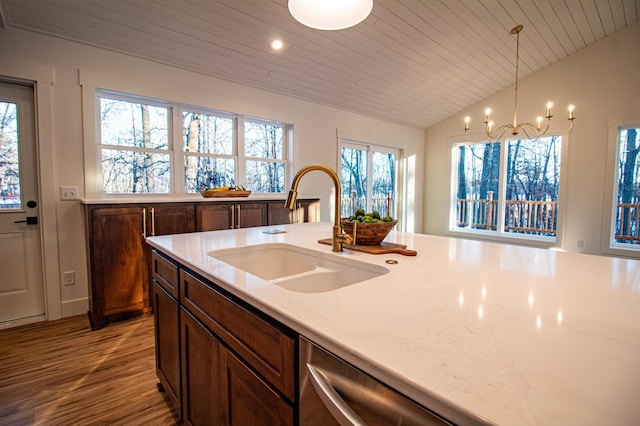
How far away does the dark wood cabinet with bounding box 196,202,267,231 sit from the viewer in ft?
9.85

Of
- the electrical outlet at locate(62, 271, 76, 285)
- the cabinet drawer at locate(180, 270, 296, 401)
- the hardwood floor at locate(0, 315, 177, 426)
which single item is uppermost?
the cabinet drawer at locate(180, 270, 296, 401)

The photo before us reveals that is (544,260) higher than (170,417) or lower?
higher

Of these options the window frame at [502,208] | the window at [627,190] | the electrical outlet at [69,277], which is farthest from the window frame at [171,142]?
the window at [627,190]

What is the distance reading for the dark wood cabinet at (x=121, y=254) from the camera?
254 centimetres

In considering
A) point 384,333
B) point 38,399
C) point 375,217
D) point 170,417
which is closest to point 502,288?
point 384,333

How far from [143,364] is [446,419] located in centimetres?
229

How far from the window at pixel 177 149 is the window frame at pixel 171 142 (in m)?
0.01

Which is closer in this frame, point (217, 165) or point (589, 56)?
point (217, 165)

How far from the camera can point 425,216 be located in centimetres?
643

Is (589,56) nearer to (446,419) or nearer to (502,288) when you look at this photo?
(502,288)

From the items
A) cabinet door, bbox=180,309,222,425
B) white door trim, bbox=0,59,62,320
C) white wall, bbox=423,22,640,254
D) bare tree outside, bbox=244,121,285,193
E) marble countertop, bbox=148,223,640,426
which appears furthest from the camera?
white wall, bbox=423,22,640,254

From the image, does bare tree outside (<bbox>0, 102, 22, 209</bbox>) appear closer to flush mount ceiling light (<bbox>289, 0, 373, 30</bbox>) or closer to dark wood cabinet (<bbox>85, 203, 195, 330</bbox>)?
dark wood cabinet (<bbox>85, 203, 195, 330</bbox>)

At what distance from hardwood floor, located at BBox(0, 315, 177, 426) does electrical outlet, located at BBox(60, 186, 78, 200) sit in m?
1.08

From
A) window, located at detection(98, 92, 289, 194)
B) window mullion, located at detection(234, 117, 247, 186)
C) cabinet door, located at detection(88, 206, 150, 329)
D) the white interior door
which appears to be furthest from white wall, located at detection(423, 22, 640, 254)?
the white interior door
